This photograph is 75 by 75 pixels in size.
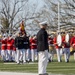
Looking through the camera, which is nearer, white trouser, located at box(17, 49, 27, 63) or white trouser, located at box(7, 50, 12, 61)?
white trouser, located at box(17, 49, 27, 63)

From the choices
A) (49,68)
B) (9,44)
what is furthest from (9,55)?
(49,68)

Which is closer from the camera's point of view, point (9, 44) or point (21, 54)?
point (21, 54)

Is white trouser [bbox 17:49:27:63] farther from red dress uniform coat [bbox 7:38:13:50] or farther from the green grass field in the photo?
red dress uniform coat [bbox 7:38:13:50]

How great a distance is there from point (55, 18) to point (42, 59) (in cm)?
4900

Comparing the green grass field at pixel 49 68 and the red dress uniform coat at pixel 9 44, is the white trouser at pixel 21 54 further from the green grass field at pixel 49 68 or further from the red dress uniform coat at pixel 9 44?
the red dress uniform coat at pixel 9 44

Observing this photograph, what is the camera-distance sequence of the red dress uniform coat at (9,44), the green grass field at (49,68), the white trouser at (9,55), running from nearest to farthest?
the green grass field at (49,68) → the red dress uniform coat at (9,44) → the white trouser at (9,55)

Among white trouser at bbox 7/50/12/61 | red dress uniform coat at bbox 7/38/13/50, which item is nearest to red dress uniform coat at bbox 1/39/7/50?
red dress uniform coat at bbox 7/38/13/50

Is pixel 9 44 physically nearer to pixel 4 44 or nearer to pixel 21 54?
pixel 4 44

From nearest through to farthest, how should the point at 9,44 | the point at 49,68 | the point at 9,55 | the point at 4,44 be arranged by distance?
1. the point at 49,68
2. the point at 9,44
3. the point at 4,44
4. the point at 9,55

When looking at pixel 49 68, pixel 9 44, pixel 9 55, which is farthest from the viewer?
pixel 9 55

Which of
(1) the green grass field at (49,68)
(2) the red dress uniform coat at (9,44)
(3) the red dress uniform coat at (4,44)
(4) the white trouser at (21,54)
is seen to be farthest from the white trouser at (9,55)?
(1) the green grass field at (49,68)

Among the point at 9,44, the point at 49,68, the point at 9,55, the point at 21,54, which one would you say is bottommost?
the point at 49,68

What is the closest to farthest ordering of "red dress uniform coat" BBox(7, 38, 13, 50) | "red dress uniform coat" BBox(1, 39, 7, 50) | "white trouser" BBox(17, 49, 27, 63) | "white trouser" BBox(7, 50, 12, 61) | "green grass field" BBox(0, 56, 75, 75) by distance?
1. "green grass field" BBox(0, 56, 75, 75)
2. "white trouser" BBox(17, 49, 27, 63)
3. "red dress uniform coat" BBox(7, 38, 13, 50)
4. "red dress uniform coat" BBox(1, 39, 7, 50)
5. "white trouser" BBox(7, 50, 12, 61)

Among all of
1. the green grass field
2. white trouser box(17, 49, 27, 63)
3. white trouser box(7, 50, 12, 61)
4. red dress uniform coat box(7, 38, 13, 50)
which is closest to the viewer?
the green grass field
